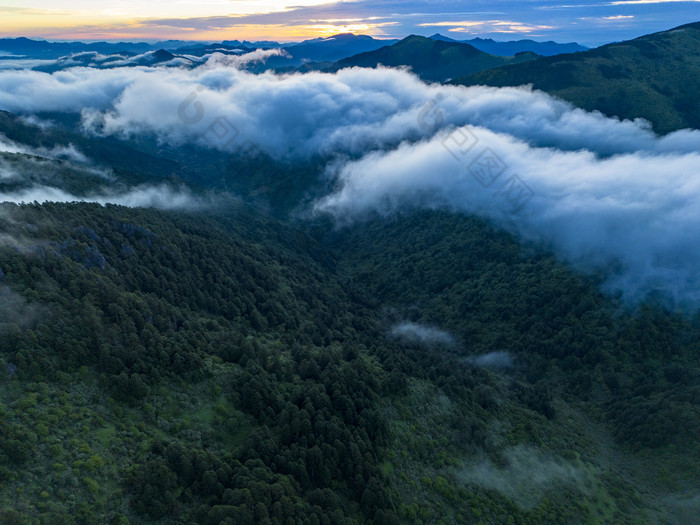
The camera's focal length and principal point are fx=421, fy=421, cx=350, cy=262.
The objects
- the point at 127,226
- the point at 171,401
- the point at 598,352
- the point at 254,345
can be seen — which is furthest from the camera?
the point at 598,352

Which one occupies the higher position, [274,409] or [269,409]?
[269,409]

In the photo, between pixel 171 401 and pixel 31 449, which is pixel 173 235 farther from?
pixel 31 449

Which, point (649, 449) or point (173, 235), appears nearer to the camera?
point (649, 449)

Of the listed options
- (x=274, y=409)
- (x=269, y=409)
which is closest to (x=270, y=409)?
(x=269, y=409)

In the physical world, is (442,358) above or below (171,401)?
below

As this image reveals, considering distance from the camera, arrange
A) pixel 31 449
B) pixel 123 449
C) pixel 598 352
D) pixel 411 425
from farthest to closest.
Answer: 1. pixel 598 352
2. pixel 411 425
3. pixel 123 449
4. pixel 31 449

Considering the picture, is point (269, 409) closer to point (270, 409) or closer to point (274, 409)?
point (270, 409)

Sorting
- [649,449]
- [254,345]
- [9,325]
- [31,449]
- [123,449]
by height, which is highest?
[9,325]

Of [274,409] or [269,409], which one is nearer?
[269,409]

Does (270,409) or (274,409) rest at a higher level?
(270,409)

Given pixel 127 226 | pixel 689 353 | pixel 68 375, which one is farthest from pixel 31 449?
pixel 689 353
